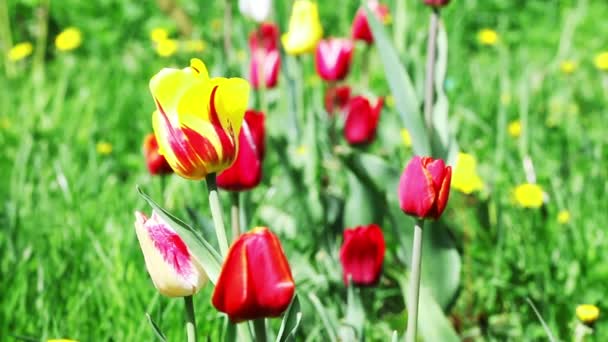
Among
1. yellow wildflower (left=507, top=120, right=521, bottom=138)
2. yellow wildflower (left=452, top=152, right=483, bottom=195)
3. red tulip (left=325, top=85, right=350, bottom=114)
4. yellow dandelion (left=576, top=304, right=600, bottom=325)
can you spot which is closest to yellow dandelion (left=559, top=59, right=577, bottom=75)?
yellow wildflower (left=507, top=120, right=521, bottom=138)

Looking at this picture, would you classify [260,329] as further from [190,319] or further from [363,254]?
[363,254]

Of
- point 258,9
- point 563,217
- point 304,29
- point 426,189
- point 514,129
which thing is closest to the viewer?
point 426,189

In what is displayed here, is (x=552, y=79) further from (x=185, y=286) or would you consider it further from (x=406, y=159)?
(x=185, y=286)

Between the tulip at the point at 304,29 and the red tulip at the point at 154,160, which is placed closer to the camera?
the red tulip at the point at 154,160

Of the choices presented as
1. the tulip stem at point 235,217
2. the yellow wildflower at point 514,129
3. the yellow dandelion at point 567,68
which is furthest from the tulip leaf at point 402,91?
the yellow dandelion at point 567,68

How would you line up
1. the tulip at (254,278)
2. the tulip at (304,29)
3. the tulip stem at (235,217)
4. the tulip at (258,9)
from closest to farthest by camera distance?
the tulip at (254,278), the tulip stem at (235,217), the tulip at (304,29), the tulip at (258,9)

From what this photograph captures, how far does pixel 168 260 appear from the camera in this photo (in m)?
0.86

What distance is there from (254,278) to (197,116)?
154mm

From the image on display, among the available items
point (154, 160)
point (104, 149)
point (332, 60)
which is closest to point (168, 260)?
point (154, 160)

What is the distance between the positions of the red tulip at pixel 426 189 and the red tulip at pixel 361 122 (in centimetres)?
70

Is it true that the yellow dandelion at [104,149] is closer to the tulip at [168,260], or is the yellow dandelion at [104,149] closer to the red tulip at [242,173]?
the red tulip at [242,173]

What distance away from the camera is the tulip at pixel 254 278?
77 cm

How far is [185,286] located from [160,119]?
164 millimetres

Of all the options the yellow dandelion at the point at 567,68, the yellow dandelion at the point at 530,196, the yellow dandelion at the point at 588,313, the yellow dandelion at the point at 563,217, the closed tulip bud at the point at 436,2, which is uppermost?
the closed tulip bud at the point at 436,2
